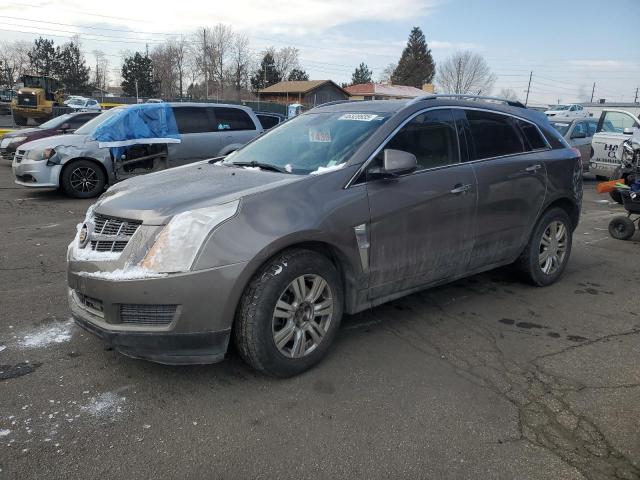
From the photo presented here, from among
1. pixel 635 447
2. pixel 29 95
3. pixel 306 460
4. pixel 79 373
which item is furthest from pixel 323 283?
pixel 29 95

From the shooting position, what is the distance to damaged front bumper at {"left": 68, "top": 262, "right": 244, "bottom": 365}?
2848mm

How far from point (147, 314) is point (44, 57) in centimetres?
9229

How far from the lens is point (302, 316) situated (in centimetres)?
329

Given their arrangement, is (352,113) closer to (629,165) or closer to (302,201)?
(302,201)

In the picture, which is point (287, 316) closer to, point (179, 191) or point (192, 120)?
point (179, 191)

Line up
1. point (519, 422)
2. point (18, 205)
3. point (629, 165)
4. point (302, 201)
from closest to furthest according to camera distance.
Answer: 1. point (519, 422)
2. point (302, 201)
3. point (629, 165)
4. point (18, 205)

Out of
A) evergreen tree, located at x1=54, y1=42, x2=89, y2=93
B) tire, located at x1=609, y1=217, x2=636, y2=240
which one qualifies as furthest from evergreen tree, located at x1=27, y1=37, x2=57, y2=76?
tire, located at x1=609, y1=217, x2=636, y2=240

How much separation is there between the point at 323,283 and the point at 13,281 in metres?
3.39

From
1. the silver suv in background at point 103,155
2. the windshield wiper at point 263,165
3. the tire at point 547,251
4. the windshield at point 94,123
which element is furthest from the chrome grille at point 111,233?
the windshield at point 94,123

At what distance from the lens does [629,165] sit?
8164 mm

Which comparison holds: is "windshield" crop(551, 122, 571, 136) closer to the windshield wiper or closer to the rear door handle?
the rear door handle

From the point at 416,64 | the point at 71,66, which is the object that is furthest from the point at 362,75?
the point at 71,66

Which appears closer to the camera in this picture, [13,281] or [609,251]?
[13,281]

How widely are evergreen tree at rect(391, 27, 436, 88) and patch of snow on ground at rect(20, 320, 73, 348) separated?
9510 cm
